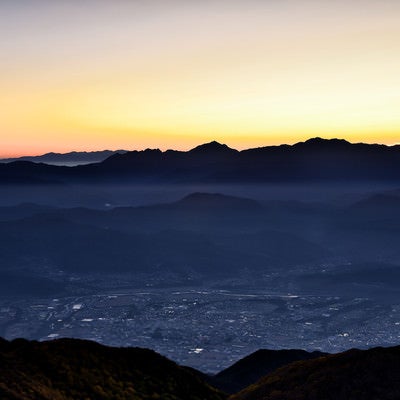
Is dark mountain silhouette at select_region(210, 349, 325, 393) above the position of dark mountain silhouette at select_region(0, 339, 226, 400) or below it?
below

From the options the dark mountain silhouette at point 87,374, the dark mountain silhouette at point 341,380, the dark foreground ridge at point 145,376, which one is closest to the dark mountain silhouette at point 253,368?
the dark mountain silhouette at point 87,374

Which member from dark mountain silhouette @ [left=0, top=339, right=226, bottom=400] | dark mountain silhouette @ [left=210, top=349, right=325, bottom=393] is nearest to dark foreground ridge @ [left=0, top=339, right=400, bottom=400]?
dark mountain silhouette @ [left=0, top=339, right=226, bottom=400]

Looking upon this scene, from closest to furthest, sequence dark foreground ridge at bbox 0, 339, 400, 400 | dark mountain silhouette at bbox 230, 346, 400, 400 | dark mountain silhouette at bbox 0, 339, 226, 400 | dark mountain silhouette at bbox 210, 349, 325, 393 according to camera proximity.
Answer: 1. dark mountain silhouette at bbox 230, 346, 400, 400
2. dark foreground ridge at bbox 0, 339, 400, 400
3. dark mountain silhouette at bbox 0, 339, 226, 400
4. dark mountain silhouette at bbox 210, 349, 325, 393

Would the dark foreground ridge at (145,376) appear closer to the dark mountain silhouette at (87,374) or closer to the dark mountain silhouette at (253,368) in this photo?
the dark mountain silhouette at (87,374)

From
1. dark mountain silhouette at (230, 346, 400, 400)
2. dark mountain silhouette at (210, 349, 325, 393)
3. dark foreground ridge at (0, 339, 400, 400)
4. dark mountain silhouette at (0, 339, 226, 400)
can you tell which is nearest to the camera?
dark mountain silhouette at (230, 346, 400, 400)

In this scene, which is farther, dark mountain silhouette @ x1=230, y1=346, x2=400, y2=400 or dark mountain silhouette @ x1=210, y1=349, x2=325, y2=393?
dark mountain silhouette @ x1=210, y1=349, x2=325, y2=393

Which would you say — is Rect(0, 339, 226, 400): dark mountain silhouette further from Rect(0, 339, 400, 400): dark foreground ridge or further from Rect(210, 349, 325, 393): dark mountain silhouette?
Rect(210, 349, 325, 393): dark mountain silhouette

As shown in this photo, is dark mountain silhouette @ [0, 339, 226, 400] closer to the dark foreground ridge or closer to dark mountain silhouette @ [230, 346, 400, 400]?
the dark foreground ridge
